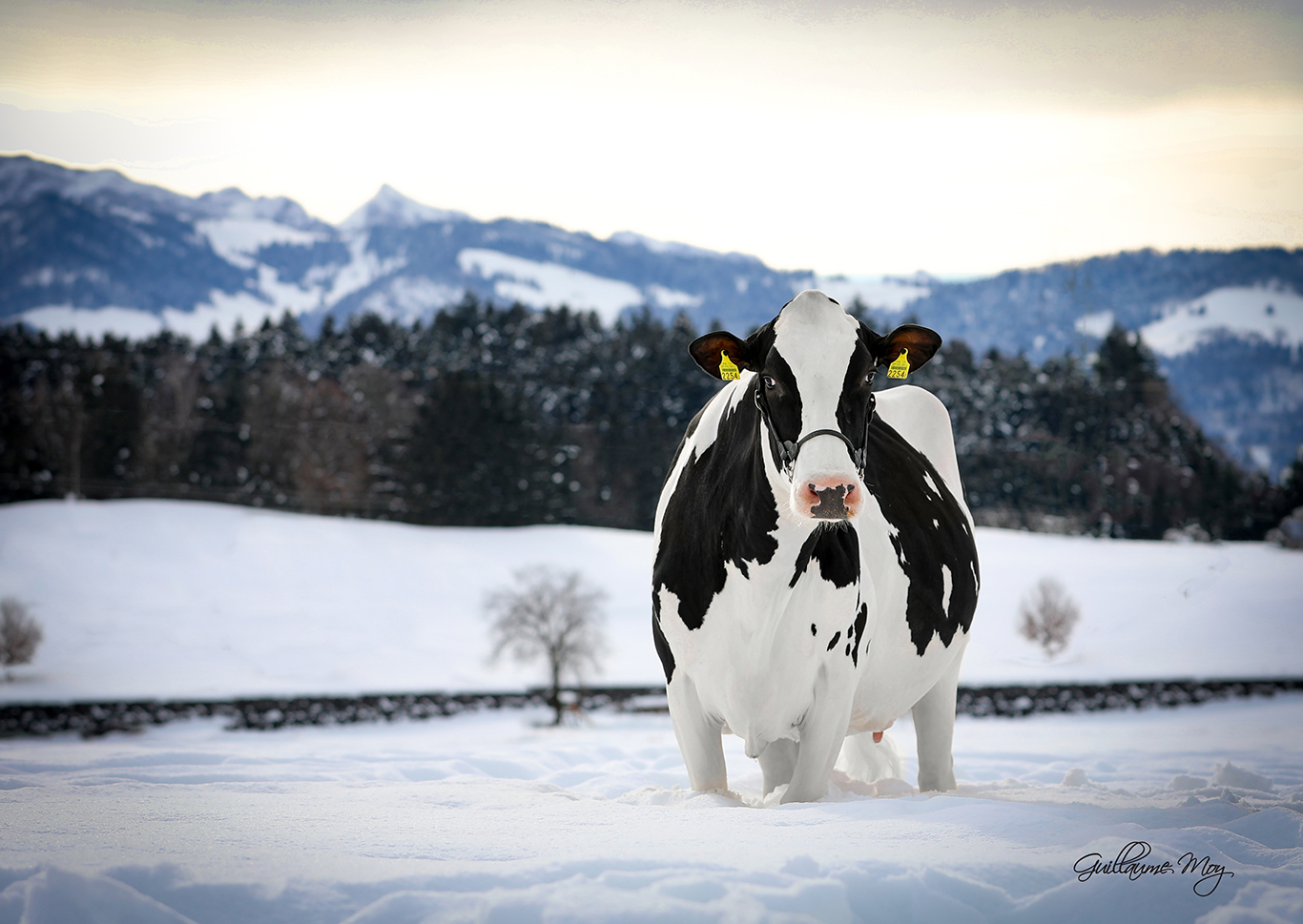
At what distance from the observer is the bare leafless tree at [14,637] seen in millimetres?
23781

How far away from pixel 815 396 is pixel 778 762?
65.0 inches

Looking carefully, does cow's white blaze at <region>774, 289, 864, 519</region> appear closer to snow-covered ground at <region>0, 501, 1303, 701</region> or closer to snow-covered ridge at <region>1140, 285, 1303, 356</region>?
snow-covered ground at <region>0, 501, 1303, 701</region>

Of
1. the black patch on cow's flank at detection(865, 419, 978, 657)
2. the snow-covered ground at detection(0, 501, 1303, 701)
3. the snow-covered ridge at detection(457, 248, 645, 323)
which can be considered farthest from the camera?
the snow-covered ridge at detection(457, 248, 645, 323)

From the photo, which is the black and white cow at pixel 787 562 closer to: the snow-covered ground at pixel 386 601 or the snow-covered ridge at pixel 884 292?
the snow-covered ground at pixel 386 601

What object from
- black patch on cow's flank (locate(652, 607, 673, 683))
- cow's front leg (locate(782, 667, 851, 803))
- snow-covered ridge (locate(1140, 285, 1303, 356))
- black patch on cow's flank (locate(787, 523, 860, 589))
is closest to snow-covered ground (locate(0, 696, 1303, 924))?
cow's front leg (locate(782, 667, 851, 803))

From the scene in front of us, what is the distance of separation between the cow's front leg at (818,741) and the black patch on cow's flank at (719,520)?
21.2 inches

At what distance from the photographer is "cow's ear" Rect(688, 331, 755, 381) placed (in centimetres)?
369

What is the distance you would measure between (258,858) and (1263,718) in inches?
797

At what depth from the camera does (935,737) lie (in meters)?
4.95

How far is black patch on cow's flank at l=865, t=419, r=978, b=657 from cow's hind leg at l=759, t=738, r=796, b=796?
0.82 m

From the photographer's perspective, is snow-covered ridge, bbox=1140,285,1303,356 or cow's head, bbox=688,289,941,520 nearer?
cow's head, bbox=688,289,941,520

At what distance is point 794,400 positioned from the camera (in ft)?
11.1

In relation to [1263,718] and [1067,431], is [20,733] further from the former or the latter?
[1067,431]

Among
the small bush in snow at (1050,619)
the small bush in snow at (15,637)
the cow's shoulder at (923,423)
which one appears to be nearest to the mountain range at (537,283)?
the small bush in snow at (1050,619)
